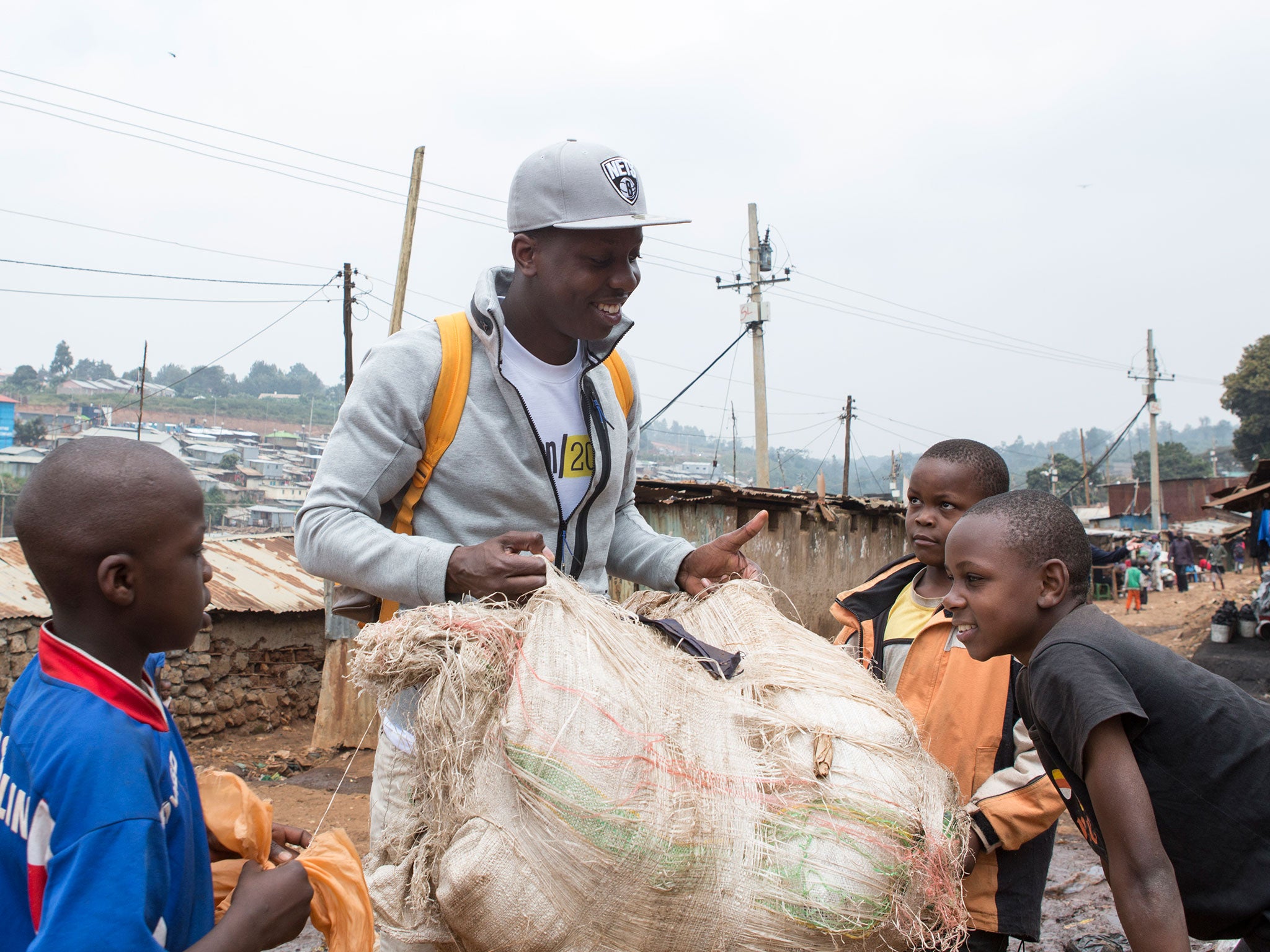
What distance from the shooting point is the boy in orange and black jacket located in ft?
6.86

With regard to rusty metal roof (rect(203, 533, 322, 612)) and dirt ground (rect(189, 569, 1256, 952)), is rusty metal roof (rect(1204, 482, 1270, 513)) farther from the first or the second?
rusty metal roof (rect(203, 533, 322, 612))

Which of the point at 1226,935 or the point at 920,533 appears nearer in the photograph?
the point at 1226,935

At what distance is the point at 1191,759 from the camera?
1.66 metres

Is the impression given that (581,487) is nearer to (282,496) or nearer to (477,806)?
(477,806)

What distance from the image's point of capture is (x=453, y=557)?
1.79 meters

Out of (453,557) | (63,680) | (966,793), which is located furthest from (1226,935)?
(63,680)

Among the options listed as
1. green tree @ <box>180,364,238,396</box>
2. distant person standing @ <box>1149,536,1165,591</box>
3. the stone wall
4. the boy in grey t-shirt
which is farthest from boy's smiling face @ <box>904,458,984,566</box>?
green tree @ <box>180,364,238,396</box>

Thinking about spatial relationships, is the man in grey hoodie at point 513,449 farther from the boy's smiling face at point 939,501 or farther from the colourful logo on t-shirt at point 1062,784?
the colourful logo on t-shirt at point 1062,784

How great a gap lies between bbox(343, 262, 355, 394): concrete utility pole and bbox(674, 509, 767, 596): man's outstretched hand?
506 inches

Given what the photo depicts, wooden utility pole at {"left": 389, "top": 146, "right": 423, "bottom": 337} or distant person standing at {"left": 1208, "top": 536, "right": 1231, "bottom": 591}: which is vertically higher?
wooden utility pole at {"left": 389, "top": 146, "right": 423, "bottom": 337}

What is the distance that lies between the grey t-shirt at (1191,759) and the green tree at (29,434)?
46212 mm

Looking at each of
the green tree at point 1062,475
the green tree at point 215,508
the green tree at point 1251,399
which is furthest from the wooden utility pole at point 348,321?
the green tree at point 1062,475

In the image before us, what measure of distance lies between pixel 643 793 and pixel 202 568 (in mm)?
752

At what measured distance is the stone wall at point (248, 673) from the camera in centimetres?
944
